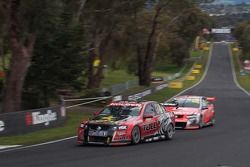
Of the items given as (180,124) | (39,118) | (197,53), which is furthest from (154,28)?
(197,53)

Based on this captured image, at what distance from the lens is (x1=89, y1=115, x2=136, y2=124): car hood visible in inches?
725

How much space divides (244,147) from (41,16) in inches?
452

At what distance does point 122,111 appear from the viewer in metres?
19.5

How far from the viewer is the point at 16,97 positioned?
28.3 m

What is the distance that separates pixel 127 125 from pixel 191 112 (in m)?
8.48

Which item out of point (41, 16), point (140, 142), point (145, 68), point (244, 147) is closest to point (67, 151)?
point (140, 142)

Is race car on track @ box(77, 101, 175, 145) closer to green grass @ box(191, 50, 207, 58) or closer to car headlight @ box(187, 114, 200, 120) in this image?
car headlight @ box(187, 114, 200, 120)

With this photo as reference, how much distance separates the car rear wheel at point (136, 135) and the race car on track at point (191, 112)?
23.1ft

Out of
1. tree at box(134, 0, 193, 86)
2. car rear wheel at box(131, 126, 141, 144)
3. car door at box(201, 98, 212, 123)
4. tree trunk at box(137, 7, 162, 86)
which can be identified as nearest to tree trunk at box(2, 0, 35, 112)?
car door at box(201, 98, 212, 123)

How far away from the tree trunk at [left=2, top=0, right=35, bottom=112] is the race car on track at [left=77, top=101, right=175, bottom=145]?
28.4 feet

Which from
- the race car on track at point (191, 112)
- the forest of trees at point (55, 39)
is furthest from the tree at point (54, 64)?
the race car on track at point (191, 112)

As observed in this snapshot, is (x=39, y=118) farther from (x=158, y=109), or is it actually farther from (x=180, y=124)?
(x=180, y=124)

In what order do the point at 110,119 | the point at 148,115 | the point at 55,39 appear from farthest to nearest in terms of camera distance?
the point at 55,39
the point at 148,115
the point at 110,119

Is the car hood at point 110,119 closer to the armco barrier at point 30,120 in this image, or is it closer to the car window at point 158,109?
the car window at point 158,109
